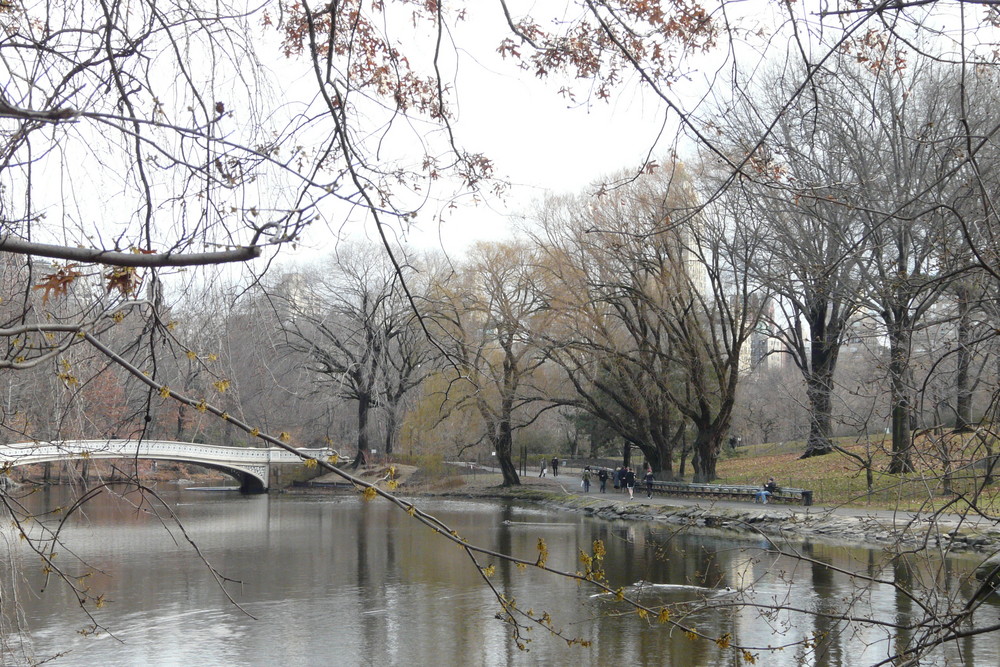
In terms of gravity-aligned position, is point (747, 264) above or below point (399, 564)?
above

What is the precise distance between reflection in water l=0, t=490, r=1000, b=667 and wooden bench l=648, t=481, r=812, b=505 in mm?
2853

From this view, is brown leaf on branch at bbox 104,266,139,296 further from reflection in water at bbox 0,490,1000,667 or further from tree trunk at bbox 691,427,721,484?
tree trunk at bbox 691,427,721,484

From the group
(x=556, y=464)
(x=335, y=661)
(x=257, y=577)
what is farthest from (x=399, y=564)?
(x=556, y=464)

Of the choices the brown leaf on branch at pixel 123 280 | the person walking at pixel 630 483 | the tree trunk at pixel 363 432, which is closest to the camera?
the brown leaf on branch at pixel 123 280

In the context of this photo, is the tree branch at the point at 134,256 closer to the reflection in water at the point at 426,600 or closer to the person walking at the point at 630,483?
the reflection in water at the point at 426,600

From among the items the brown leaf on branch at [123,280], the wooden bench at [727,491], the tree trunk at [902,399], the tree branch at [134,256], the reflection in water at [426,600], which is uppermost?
the brown leaf on branch at [123,280]

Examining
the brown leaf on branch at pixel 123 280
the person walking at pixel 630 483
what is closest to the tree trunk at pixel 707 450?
the person walking at pixel 630 483

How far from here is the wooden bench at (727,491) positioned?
23703 millimetres

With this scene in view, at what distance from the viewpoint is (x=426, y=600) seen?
611 inches

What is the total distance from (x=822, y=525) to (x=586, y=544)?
508 cm

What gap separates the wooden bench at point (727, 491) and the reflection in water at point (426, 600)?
9.36 ft

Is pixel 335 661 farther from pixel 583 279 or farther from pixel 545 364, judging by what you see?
pixel 545 364

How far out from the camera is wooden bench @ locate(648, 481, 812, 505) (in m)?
23.7

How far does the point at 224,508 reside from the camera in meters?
31.4
